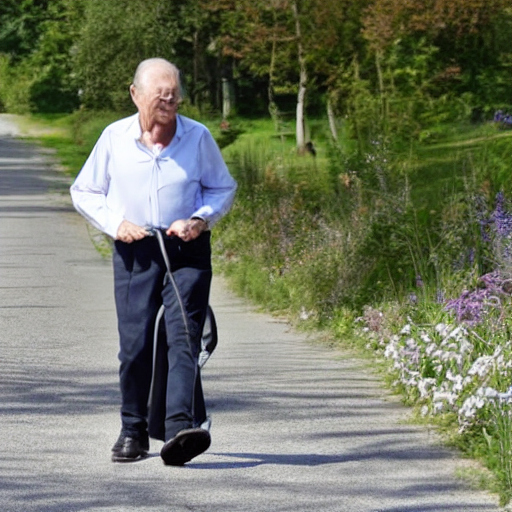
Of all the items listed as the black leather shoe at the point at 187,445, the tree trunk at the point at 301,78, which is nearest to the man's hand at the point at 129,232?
the black leather shoe at the point at 187,445

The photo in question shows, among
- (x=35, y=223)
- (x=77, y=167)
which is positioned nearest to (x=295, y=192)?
(x=35, y=223)

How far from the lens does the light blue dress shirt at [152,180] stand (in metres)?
6.50

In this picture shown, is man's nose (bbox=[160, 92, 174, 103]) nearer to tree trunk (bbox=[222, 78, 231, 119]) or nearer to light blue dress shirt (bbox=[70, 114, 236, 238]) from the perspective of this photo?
light blue dress shirt (bbox=[70, 114, 236, 238])

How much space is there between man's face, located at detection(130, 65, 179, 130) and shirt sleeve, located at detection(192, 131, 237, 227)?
211mm

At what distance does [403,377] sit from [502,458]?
6.73 ft

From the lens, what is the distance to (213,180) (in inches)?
261

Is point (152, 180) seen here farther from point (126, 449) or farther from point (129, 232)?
point (126, 449)

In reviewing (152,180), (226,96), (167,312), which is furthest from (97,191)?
(226,96)

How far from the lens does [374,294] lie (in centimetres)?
1129

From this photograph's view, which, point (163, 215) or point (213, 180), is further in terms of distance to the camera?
point (213, 180)

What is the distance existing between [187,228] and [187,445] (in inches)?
36.4

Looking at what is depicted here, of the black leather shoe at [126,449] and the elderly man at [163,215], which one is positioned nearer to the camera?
the elderly man at [163,215]

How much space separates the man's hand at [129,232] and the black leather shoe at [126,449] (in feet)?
3.03

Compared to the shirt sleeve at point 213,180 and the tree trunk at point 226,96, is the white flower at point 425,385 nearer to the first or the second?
the shirt sleeve at point 213,180
